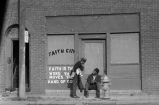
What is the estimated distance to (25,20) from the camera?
57.2ft

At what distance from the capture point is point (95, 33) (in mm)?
17234

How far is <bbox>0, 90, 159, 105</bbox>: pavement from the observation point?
15461 millimetres

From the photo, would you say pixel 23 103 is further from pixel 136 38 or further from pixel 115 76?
pixel 136 38

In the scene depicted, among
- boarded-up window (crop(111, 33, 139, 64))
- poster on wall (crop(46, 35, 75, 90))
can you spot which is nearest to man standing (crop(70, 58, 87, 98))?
poster on wall (crop(46, 35, 75, 90))

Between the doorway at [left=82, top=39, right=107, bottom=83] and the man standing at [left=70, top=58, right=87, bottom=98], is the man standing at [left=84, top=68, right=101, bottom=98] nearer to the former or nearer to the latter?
the man standing at [left=70, top=58, right=87, bottom=98]

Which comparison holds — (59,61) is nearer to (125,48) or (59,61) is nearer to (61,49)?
(61,49)

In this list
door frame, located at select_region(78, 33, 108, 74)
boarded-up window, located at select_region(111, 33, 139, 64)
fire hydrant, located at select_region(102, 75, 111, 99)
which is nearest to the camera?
fire hydrant, located at select_region(102, 75, 111, 99)

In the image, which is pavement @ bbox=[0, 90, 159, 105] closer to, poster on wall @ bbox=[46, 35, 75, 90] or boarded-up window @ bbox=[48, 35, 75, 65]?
poster on wall @ bbox=[46, 35, 75, 90]

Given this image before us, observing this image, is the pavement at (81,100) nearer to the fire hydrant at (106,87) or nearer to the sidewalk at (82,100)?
the sidewalk at (82,100)

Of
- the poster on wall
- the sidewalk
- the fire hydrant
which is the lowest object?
the sidewalk

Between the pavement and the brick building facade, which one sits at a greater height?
the brick building facade

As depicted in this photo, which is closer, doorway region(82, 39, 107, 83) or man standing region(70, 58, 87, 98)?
man standing region(70, 58, 87, 98)

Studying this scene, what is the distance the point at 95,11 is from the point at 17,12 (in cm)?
373

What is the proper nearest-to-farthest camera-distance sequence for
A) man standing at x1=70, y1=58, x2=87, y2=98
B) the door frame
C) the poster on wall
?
man standing at x1=70, y1=58, x2=87, y2=98 → the door frame → the poster on wall
